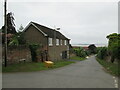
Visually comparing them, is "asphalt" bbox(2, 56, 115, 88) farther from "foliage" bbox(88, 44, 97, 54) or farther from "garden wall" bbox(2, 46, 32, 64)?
"foliage" bbox(88, 44, 97, 54)

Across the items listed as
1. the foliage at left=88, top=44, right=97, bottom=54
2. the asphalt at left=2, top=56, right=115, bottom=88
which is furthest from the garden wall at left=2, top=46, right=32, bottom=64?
the foliage at left=88, top=44, right=97, bottom=54

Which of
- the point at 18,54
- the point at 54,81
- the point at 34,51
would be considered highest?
the point at 34,51

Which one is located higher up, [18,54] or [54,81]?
[18,54]

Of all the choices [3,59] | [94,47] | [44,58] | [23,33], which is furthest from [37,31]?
[94,47]

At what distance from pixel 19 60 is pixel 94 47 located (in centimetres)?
9046

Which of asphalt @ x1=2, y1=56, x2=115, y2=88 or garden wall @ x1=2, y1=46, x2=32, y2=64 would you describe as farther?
garden wall @ x1=2, y1=46, x2=32, y2=64

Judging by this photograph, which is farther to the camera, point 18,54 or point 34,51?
point 34,51

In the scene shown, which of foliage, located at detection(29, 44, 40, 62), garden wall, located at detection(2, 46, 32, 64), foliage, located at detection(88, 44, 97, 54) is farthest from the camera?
foliage, located at detection(88, 44, 97, 54)

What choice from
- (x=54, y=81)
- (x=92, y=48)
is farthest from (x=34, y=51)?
(x=92, y=48)

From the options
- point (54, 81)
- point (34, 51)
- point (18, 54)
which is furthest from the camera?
point (34, 51)

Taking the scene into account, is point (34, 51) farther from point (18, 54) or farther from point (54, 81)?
point (54, 81)

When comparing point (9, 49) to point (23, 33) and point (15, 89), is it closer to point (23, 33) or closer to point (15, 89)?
point (15, 89)

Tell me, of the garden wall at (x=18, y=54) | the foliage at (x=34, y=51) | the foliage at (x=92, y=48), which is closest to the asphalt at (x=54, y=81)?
the garden wall at (x=18, y=54)

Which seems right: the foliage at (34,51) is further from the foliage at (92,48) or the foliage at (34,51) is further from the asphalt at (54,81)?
the foliage at (92,48)
